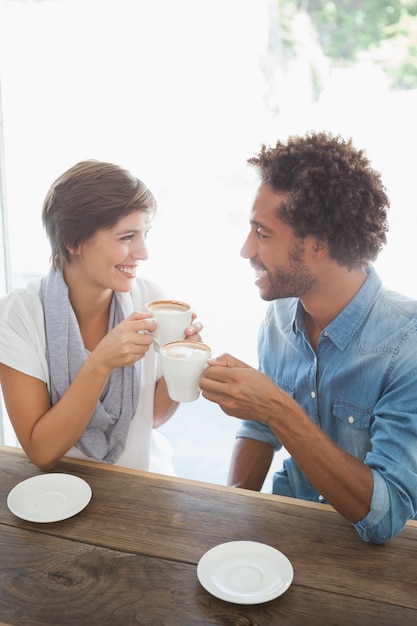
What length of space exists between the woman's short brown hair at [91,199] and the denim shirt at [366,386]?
1.71ft

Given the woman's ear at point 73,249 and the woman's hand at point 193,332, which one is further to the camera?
the woman's ear at point 73,249

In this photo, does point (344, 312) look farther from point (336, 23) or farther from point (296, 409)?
point (336, 23)

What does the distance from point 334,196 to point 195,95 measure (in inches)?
56.3

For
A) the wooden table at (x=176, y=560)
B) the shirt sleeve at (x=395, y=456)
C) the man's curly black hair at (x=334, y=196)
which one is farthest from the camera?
the man's curly black hair at (x=334, y=196)

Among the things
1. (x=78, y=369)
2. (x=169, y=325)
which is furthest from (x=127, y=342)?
(x=78, y=369)

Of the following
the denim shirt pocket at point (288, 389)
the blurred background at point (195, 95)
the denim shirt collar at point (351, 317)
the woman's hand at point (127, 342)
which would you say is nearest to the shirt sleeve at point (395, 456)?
the denim shirt collar at point (351, 317)

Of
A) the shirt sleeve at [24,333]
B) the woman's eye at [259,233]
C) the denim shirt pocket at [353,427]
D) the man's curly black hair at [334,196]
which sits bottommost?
the denim shirt pocket at [353,427]

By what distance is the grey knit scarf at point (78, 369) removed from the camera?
1733 millimetres

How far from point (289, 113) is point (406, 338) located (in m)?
1.61

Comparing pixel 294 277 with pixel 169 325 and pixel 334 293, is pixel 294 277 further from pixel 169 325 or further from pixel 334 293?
pixel 169 325

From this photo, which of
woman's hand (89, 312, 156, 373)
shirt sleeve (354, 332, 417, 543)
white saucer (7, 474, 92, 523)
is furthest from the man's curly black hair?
white saucer (7, 474, 92, 523)

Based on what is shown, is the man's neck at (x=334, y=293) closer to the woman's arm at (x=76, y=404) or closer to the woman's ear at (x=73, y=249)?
the woman's arm at (x=76, y=404)

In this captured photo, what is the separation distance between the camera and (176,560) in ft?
3.97

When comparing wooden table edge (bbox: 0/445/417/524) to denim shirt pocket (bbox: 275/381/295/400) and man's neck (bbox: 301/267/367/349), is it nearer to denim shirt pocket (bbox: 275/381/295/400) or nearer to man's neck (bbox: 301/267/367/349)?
denim shirt pocket (bbox: 275/381/295/400)
